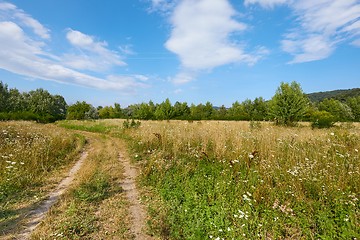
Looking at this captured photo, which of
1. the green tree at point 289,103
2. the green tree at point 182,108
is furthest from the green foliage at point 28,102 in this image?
the green tree at point 289,103

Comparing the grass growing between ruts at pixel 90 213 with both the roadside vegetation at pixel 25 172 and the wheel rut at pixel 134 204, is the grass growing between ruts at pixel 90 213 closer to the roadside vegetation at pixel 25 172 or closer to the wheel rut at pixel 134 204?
the wheel rut at pixel 134 204

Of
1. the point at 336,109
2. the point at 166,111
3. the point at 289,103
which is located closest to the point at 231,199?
the point at 289,103

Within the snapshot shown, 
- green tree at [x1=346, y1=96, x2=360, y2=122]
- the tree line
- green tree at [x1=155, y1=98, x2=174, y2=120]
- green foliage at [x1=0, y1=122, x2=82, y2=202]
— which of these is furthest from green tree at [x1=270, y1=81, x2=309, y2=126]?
green tree at [x1=346, y1=96, x2=360, y2=122]

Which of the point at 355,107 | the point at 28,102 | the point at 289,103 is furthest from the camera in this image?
the point at 355,107

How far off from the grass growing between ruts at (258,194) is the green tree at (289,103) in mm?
22022

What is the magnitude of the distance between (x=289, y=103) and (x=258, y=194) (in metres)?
27.4

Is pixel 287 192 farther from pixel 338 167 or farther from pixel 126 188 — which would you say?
pixel 126 188

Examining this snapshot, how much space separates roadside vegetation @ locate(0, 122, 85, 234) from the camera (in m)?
4.42

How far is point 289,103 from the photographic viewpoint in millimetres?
27719

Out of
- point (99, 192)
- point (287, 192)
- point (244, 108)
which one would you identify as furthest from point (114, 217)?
point (244, 108)

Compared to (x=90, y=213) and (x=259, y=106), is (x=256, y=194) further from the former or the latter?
(x=259, y=106)

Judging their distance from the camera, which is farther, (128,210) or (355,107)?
(355,107)

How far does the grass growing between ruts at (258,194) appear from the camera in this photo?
341 cm

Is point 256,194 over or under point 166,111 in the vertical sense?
under
